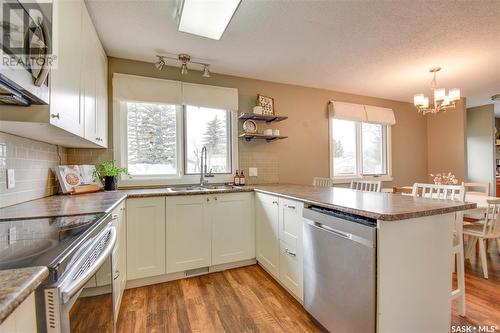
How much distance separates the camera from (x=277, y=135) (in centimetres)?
313

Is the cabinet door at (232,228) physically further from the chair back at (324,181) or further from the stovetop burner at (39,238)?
the stovetop burner at (39,238)

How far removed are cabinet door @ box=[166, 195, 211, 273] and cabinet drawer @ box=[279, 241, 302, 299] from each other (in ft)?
2.64

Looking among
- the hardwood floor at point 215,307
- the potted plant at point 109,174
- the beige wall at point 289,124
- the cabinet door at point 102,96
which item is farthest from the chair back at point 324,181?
the cabinet door at point 102,96

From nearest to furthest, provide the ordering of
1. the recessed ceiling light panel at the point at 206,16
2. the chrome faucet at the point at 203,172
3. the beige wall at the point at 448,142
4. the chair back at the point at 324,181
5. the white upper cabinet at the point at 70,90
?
1. the white upper cabinet at the point at 70,90
2. the recessed ceiling light panel at the point at 206,16
3. the chrome faucet at the point at 203,172
4. the chair back at the point at 324,181
5. the beige wall at the point at 448,142

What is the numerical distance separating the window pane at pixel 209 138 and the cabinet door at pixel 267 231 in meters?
0.83

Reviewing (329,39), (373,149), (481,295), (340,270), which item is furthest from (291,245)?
(373,149)

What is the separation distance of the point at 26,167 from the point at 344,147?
4046mm

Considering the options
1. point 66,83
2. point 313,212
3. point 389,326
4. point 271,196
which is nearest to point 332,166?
point 271,196

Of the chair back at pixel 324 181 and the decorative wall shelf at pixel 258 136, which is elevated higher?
the decorative wall shelf at pixel 258 136

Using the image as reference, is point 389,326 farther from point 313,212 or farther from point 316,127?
point 316,127

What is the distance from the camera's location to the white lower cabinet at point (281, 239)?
1859mm

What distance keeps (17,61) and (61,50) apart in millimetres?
542

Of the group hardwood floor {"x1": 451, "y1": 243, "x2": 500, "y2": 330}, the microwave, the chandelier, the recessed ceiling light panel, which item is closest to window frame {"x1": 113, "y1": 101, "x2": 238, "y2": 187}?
the recessed ceiling light panel

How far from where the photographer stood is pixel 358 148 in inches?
161
